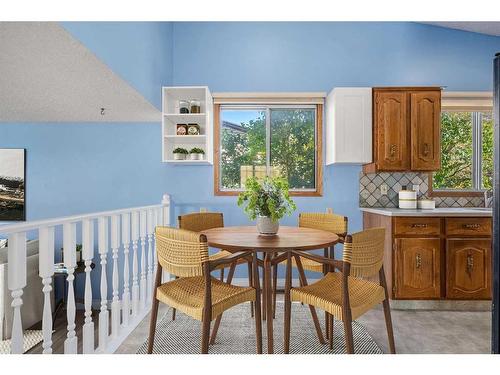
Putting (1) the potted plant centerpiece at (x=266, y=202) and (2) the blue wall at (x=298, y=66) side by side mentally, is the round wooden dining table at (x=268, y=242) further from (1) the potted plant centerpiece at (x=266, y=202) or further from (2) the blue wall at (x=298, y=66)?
(2) the blue wall at (x=298, y=66)

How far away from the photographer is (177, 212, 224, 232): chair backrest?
2.74 m

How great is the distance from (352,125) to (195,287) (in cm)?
238

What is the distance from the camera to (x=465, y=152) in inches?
148

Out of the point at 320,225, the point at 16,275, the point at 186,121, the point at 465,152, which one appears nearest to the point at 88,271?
the point at 16,275

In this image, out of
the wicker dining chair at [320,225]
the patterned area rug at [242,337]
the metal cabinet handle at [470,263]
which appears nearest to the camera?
the patterned area rug at [242,337]

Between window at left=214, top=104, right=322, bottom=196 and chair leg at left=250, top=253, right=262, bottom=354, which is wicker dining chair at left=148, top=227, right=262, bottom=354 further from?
window at left=214, top=104, right=322, bottom=196

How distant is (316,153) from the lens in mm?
3791

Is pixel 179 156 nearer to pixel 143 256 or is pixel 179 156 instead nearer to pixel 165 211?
pixel 165 211

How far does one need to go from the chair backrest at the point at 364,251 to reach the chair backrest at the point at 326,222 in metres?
0.77

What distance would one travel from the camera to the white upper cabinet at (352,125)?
335cm

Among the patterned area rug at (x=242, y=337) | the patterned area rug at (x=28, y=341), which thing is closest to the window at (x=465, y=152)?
the patterned area rug at (x=242, y=337)

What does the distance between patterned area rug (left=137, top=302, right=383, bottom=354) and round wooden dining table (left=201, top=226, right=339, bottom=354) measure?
0.47 meters

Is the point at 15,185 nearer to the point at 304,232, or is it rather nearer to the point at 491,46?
the point at 304,232
